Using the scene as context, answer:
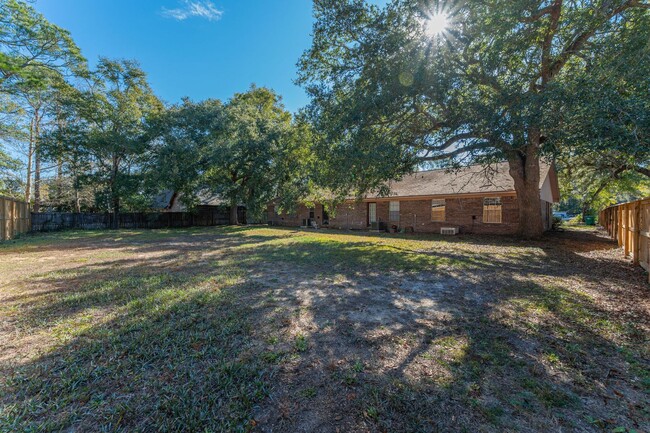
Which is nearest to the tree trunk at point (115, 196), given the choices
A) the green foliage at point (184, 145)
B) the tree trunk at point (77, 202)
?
the green foliage at point (184, 145)

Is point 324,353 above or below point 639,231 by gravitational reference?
below

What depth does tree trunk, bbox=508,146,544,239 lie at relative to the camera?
1081 centimetres

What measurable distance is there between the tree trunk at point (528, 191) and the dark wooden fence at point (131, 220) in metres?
24.4

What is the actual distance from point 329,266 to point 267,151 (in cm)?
1412

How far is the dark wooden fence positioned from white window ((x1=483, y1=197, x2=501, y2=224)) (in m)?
22.9

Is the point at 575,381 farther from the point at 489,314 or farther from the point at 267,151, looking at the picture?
the point at 267,151

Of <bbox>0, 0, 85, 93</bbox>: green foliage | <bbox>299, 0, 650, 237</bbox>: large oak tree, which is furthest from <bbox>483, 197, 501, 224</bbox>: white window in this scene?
<bbox>0, 0, 85, 93</bbox>: green foliage

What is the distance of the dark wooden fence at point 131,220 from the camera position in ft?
59.1

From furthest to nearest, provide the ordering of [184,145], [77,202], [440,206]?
[77,202], [184,145], [440,206]

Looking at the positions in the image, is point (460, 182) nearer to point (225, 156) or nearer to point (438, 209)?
point (438, 209)

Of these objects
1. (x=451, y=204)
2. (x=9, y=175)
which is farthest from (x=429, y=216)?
(x=9, y=175)

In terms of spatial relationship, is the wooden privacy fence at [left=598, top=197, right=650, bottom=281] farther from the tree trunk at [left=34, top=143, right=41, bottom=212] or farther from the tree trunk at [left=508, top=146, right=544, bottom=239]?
the tree trunk at [left=34, top=143, right=41, bottom=212]

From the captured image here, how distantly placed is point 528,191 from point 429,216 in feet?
17.4

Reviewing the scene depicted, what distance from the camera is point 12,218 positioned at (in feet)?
42.7
